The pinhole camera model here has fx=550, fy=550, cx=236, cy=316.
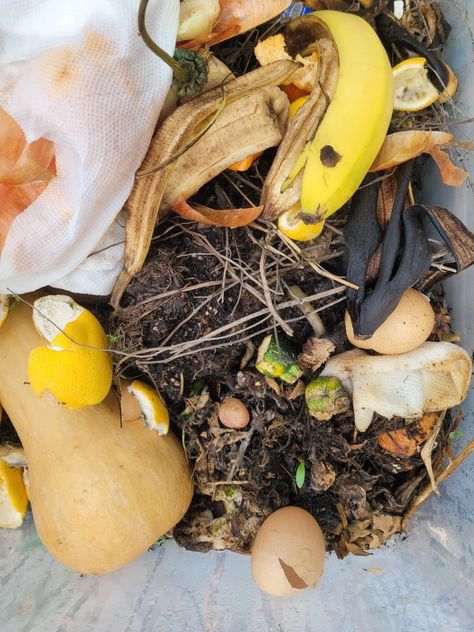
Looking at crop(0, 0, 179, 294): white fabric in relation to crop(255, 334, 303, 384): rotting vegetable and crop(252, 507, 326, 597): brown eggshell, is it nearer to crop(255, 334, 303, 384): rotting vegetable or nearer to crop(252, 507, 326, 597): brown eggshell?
crop(255, 334, 303, 384): rotting vegetable

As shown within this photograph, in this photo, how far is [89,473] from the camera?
2.85 feet

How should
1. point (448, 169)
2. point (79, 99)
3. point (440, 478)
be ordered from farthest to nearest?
point (440, 478)
point (448, 169)
point (79, 99)

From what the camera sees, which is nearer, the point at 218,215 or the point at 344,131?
the point at 344,131

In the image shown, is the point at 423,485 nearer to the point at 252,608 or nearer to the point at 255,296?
the point at 252,608

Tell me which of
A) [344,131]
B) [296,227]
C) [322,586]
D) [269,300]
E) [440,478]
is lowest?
[322,586]

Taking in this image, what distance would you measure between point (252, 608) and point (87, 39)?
0.94 meters

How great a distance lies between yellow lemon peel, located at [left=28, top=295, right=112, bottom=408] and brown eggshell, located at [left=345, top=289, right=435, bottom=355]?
1.31 feet

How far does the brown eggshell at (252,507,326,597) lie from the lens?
861 mm

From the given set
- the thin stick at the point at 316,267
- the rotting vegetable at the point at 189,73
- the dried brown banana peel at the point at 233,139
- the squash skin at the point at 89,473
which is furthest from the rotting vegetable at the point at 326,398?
the rotting vegetable at the point at 189,73

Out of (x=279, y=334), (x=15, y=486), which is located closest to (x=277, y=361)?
(x=279, y=334)

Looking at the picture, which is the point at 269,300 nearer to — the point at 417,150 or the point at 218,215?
the point at 218,215

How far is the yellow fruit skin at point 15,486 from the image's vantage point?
979 millimetres

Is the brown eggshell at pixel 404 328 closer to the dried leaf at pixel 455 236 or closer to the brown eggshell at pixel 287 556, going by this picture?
the dried leaf at pixel 455 236

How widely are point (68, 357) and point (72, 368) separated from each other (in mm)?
18
